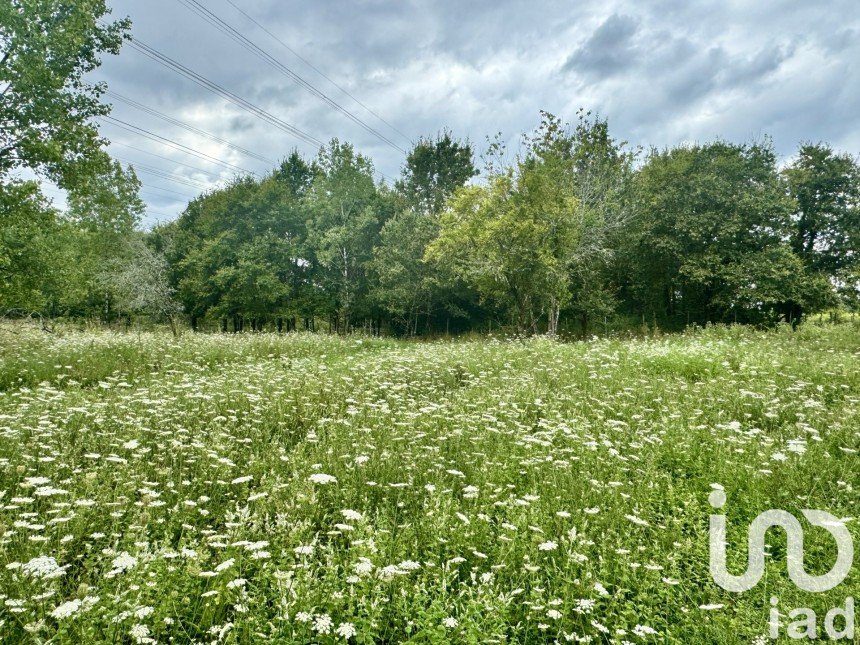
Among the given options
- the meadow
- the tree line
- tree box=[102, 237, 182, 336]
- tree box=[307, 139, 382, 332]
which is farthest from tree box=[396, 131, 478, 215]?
the meadow

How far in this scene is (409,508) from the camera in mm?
3996

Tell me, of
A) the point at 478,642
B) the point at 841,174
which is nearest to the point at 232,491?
the point at 478,642

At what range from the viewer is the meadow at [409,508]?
8.51 ft

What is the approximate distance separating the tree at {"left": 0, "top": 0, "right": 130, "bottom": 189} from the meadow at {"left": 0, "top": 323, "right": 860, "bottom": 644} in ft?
33.2

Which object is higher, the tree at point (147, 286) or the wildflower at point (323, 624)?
the tree at point (147, 286)

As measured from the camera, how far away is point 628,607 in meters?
2.84

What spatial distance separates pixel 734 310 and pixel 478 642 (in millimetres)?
37647

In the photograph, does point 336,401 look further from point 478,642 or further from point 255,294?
point 255,294

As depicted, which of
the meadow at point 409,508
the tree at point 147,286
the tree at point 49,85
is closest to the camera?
the meadow at point 409,508
